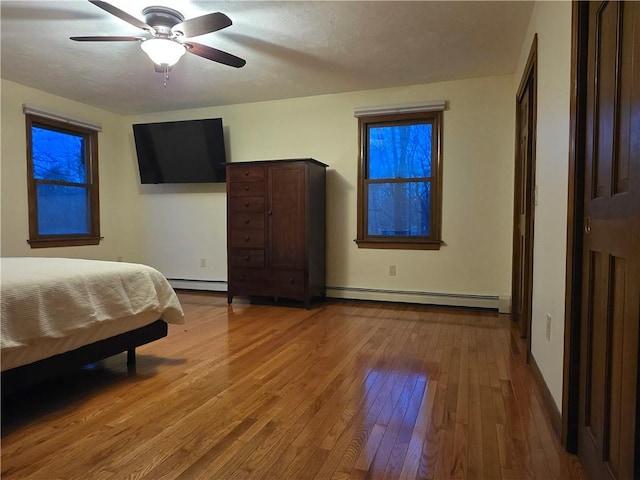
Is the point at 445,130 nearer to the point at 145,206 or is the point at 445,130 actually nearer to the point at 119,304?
the point at 119,304

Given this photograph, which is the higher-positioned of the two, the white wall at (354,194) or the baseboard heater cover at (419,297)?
the white wall at (354,194)

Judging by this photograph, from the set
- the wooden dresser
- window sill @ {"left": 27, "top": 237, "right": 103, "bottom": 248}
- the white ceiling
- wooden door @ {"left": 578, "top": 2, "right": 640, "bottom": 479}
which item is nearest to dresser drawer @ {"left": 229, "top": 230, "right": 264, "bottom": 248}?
the wooden dresser

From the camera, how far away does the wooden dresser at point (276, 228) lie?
391 cm

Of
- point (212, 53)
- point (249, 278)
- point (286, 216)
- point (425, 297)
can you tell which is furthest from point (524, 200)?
point (249, 278)

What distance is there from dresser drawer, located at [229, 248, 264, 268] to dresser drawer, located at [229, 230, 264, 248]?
0.18ft

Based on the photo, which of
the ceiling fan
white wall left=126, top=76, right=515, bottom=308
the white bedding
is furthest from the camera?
white wall left=126, top=76, right=515, bottom=308

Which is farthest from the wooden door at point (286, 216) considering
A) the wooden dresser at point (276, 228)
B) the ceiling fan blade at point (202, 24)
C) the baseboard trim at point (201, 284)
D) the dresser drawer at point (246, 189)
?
the ceiling fan blade at point (202, 24)

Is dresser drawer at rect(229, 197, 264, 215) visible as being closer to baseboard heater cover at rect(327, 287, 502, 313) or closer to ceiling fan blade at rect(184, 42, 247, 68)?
baseboard heater cover at rect(327, 287, 502, 313)

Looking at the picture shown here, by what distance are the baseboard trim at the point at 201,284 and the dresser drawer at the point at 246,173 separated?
1.44 m

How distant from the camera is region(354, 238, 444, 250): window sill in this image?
403 cm

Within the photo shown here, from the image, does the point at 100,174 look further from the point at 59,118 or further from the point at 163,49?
the point at 163,49

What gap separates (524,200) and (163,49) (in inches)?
114

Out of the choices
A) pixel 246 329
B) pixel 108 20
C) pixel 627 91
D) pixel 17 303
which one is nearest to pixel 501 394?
pixel 627 91

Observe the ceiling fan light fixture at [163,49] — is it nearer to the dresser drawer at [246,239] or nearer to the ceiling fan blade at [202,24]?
the ceiling fan blade at [202,24]
